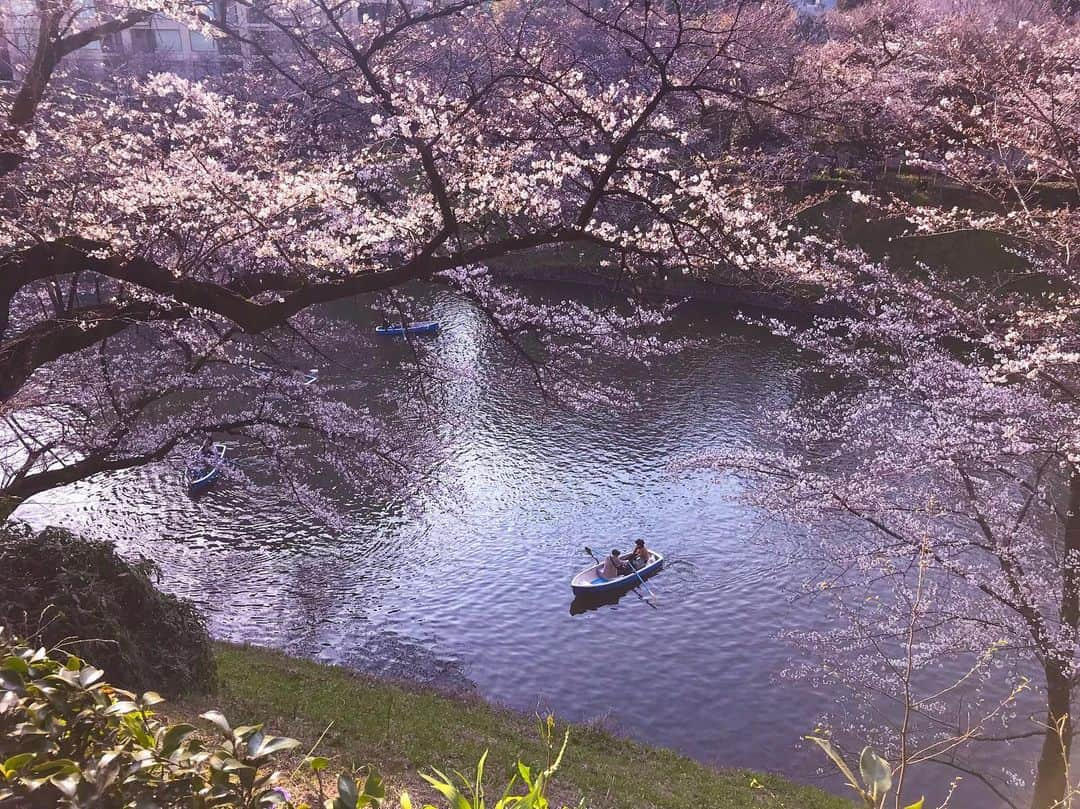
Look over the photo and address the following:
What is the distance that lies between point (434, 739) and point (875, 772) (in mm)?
7731

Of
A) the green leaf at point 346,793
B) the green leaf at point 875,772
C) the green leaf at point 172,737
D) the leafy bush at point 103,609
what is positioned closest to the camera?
the green leaf at point 346,793

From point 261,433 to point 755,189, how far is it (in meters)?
8.34

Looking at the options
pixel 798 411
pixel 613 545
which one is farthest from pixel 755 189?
pixel 798 411

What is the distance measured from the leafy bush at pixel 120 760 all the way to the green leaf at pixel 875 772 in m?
0.77

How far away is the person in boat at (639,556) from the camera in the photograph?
1537cm

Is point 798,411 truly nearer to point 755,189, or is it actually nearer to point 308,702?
point 755,189

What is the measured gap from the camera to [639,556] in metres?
15.4

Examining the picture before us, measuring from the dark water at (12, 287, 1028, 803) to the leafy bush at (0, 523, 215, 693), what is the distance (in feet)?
21.0

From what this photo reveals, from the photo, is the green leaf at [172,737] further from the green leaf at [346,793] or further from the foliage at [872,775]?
the foliage at [872,775]

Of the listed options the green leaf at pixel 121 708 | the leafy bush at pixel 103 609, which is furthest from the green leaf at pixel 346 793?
the leafy bush at pixel 103 609

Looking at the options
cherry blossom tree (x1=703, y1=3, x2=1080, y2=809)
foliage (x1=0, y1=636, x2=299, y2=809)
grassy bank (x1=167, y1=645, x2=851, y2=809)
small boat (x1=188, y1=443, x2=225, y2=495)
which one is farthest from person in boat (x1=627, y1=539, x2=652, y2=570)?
foliage (x1=0, y1=636, x2=299, y2=809)

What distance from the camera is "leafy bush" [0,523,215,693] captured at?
564cm

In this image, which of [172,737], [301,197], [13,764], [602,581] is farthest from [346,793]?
[602,581]

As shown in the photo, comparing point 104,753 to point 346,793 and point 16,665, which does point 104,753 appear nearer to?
point 16,665
